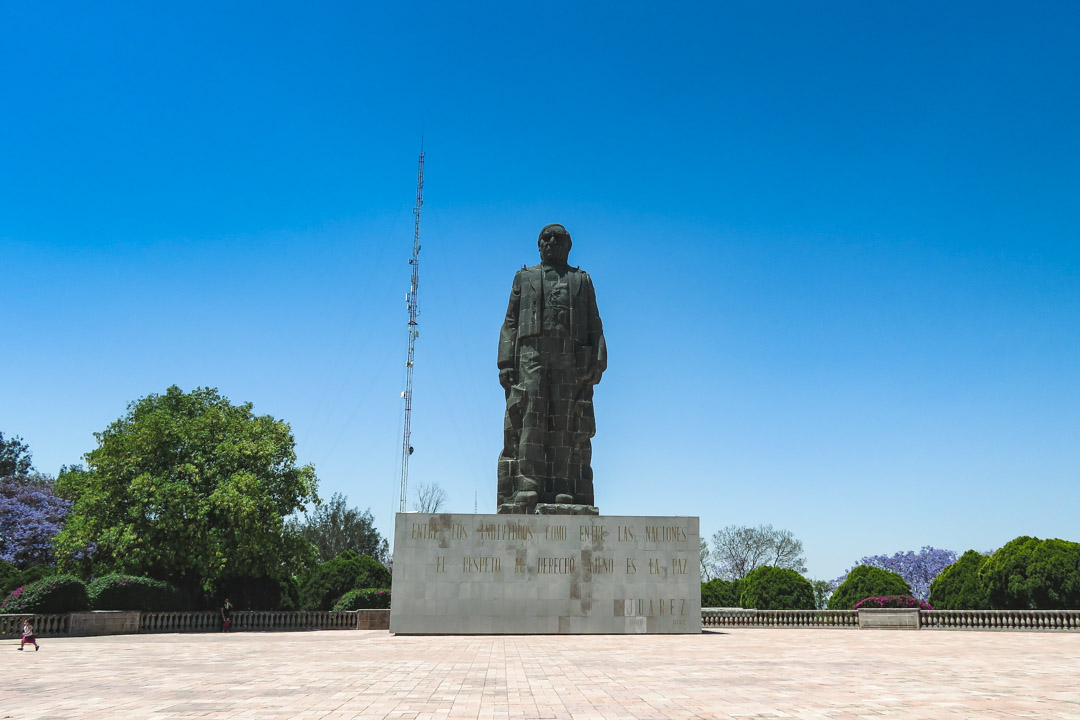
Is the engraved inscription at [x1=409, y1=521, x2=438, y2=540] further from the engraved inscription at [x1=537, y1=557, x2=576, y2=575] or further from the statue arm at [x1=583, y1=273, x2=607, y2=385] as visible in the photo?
the statue arm at [x1=583, y1=273, x2=607, y2=385]

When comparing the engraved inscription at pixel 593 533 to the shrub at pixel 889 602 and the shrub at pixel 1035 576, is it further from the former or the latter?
the shrub at pixel 1035 576

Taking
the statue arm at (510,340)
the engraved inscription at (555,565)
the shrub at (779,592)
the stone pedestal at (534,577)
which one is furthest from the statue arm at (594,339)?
the shrub at (779,592)

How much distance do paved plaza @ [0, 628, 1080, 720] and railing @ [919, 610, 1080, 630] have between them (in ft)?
24.5

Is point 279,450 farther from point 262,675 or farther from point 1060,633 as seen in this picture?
point 1060,633

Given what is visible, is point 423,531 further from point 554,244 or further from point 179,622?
point 179,622

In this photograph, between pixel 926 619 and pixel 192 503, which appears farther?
pixel 192 503

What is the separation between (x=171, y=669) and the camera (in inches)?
579

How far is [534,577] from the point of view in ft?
70.8

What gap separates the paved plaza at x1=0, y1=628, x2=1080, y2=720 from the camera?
9.53 metres

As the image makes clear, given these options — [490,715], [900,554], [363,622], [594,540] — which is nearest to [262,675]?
[490,715]

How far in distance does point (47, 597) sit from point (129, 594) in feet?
10.1

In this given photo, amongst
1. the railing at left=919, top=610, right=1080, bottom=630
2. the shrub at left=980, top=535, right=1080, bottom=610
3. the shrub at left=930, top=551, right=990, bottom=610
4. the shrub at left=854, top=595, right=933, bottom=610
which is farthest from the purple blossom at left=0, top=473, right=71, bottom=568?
the shrub at left=980, top=535, right=1080, bottom=610

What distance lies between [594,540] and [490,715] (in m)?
13.1

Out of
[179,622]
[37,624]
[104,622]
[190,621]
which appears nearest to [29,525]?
[190,621]
